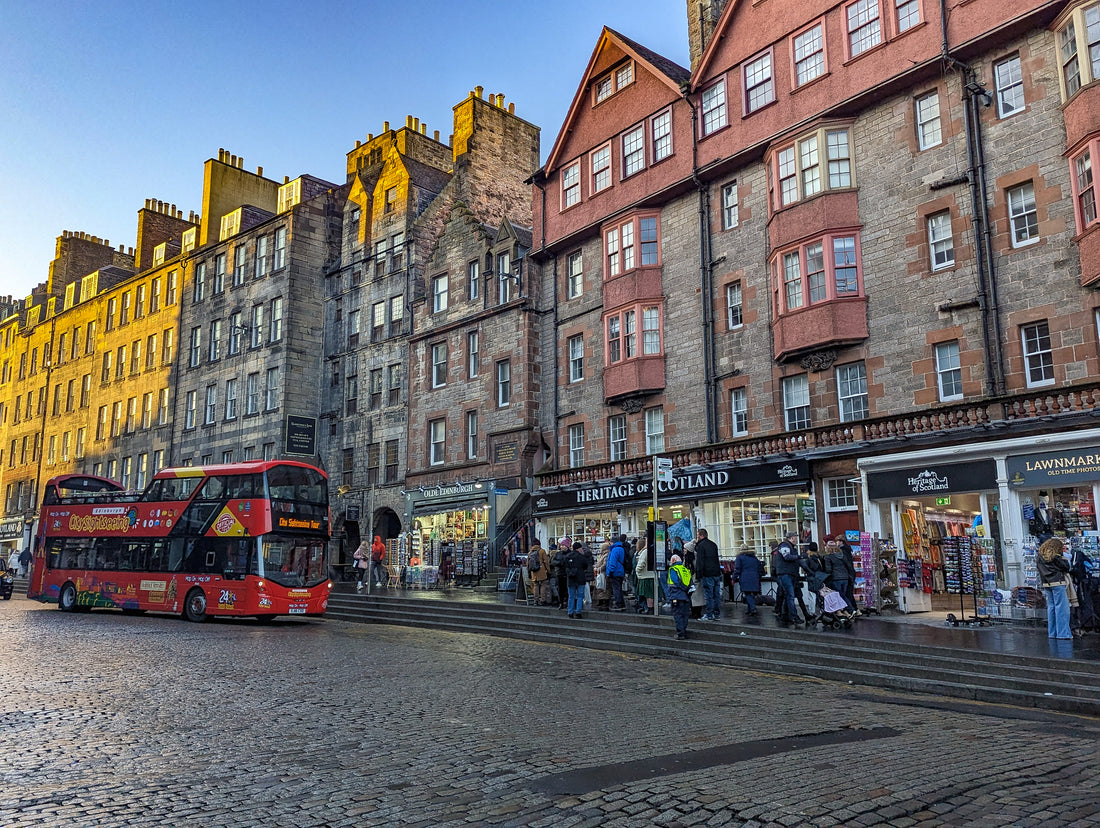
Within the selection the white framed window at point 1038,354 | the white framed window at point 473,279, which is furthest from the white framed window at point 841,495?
the white framed window at point 473,279

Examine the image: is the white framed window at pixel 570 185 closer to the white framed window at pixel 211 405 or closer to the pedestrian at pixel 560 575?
the pedestrian at pixel 560 575

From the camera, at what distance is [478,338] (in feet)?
114

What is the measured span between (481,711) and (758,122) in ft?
68.3

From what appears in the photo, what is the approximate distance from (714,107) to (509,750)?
23716mm

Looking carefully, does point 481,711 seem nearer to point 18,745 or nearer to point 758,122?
point 18,745

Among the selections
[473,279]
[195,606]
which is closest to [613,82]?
[473,279]

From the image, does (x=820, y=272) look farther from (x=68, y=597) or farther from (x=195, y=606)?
(x=68, y=597)

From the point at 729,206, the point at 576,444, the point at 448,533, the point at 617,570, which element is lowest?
the point at 617,570

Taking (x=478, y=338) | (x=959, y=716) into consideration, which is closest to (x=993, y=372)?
(x=959, y=716)

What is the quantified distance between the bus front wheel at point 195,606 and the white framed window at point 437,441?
12.6m

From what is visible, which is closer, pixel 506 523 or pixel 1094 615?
pixel 1094 615

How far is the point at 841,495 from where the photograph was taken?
2173cm

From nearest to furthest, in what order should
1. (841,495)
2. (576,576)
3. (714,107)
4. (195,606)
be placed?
(576,576) < (841,495) < (195,606) < (714,107)

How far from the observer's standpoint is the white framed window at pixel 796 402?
23344 millimetres
